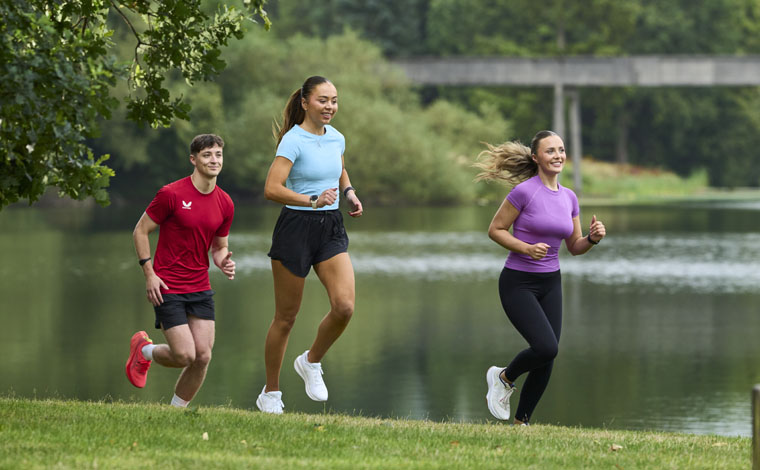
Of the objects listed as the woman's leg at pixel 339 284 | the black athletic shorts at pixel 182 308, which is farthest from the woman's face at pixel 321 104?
the black athletic shorts at pixel 182 308

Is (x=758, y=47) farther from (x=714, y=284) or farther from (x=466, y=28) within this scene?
(x=714, y=284)

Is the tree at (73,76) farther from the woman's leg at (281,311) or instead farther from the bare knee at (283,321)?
the bare knee at (283,321)

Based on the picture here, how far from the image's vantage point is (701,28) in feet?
283

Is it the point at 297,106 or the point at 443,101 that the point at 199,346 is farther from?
the point at 443,101

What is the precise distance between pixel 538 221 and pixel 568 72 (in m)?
59.8

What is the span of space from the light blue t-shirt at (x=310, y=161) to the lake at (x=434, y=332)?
3181 mm

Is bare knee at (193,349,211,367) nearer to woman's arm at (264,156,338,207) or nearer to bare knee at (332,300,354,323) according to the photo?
bare knee at (332,300,354,323)

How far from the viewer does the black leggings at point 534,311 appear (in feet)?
26.4

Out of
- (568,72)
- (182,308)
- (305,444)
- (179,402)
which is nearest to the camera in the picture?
(305,444)

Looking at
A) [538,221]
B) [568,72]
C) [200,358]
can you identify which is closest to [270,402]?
[200,358]

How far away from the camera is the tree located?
646cm

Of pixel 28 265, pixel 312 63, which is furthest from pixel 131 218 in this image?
pixel 28 265

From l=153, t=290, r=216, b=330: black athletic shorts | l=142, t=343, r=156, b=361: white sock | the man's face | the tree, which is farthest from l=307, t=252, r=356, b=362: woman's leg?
the tree

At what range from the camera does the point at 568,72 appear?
2623 inches
